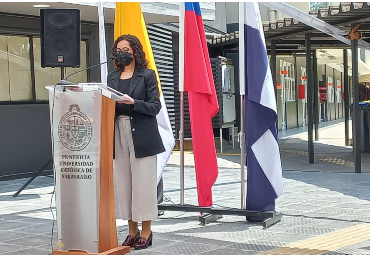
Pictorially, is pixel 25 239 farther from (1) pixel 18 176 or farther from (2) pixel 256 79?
(1) pixel 18 176

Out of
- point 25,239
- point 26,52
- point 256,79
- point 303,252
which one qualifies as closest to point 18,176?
point 26,52

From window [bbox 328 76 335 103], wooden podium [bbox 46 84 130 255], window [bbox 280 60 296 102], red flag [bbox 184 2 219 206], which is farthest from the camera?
window [bbox 328 76 335 103]

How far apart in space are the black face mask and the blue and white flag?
4.89ft

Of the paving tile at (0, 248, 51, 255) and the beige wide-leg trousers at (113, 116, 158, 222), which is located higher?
the beige wide-leg trousers at (113, 116, 158, 222)

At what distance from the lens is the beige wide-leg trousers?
5.22 m

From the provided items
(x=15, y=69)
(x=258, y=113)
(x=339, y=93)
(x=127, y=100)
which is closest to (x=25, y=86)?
(x=15, y=69)

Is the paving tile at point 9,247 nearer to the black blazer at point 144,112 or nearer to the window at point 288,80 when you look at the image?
the black blazer at point 144,112

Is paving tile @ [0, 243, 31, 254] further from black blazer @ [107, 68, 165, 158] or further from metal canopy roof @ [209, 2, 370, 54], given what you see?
metal canopy roof @ [209, 2, 370, 54]

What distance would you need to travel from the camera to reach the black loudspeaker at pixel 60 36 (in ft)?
25.8

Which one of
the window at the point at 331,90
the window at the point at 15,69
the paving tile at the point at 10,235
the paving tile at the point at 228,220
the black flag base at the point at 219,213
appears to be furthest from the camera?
the window at the point at 331,90

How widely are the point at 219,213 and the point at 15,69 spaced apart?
20.9 ft

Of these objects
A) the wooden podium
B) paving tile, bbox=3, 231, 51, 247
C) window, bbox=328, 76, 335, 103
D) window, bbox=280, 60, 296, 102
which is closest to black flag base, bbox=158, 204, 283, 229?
paving tile, bbox=3, 231, 51, 247

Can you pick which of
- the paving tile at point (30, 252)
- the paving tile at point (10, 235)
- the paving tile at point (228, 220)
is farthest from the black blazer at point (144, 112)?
the paving tile at point (10, 235)

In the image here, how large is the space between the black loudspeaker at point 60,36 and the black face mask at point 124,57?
281cm
